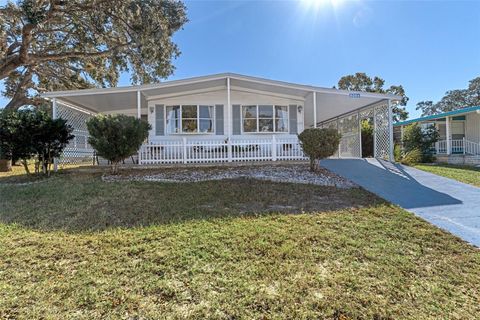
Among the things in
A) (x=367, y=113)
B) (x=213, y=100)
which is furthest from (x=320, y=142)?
(x=367, y=113)

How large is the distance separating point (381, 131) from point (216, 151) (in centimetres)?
795

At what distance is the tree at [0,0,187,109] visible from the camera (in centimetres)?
1351

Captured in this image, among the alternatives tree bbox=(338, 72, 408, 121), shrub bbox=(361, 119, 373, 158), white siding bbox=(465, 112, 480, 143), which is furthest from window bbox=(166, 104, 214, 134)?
tree bbox=(338, 72, 408, 121)

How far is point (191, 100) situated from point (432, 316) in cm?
1183

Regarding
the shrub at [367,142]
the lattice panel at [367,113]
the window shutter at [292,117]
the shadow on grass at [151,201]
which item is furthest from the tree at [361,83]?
the shadow on grass at [151,201]

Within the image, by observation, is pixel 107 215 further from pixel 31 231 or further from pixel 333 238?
pixel 333 238

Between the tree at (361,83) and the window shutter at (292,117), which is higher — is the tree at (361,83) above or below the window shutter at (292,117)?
above

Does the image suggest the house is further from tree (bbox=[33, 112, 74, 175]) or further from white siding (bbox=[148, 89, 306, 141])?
tree (bbox=[33, 112, 74, 175])

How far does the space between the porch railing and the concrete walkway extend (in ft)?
30.6

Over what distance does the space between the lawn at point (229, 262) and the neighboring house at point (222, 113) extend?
516 centimetres

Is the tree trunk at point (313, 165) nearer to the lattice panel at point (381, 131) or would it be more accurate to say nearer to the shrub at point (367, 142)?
the lattice panel at point (381, 131)

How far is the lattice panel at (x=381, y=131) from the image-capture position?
1238 centimetres

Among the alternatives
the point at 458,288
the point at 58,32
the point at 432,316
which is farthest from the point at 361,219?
the point at 58,32

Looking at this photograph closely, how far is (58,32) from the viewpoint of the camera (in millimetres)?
16312
